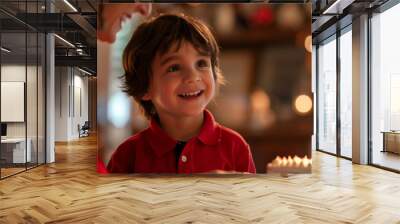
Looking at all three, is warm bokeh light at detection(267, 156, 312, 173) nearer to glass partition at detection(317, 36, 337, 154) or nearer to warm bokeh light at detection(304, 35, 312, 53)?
warm bokeh light at detection(304, 35, 312, 53)

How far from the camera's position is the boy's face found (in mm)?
5922

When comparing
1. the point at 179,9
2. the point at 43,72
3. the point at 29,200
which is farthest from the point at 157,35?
the point at 43,72

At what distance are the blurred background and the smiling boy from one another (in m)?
0.15

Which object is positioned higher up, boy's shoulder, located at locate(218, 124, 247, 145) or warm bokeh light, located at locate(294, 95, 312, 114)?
warm bokeh light, located at locate(294, 95, 312, 114)

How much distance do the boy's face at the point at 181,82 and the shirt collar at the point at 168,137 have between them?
0.20m

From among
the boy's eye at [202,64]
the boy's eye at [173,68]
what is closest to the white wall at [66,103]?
the boy's eye at [173,68]

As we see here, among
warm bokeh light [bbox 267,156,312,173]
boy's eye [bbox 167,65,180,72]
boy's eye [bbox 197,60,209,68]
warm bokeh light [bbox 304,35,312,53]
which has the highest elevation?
warm bokeh light [bbox 304,35,312,53]

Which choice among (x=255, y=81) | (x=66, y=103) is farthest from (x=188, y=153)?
(x=66, y=103)

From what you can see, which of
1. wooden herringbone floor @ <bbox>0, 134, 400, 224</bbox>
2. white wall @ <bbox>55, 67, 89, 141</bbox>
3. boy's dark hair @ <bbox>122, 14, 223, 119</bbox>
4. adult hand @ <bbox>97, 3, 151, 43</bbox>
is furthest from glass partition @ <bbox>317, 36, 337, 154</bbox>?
white wall @ <bbox>55, 67, 89, 141</bbox>

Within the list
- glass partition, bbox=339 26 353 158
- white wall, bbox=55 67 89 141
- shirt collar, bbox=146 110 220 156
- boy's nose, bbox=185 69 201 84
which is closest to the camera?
boy's nose, bbox=185 69 201 84

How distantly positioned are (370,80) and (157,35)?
4973mm

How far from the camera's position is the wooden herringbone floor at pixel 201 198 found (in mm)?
4199

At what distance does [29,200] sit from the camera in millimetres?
5051

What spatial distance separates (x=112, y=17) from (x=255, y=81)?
248 cm
